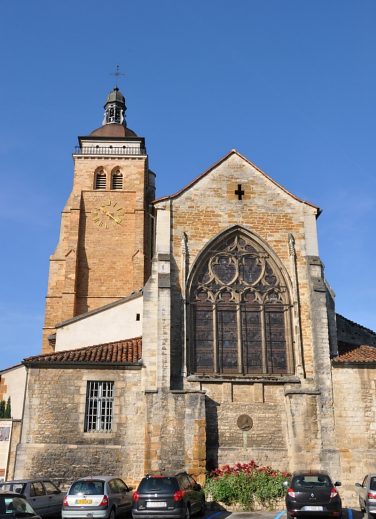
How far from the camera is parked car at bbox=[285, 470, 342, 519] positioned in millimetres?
12938

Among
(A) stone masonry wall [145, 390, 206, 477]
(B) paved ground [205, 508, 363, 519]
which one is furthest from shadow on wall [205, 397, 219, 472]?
(B) paved ground [205, 508, 363, 519]

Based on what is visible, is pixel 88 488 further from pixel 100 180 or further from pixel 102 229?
pixel 100 180

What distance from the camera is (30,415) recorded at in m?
18.0

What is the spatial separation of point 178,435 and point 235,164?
10648 millimetres

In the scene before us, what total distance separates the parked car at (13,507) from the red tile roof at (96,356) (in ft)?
27.2

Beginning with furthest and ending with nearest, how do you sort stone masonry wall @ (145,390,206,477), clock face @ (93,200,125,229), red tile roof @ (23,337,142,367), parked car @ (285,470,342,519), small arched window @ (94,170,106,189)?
small arched window @ (94,170,106,189), clock face @ (93,200,125,229), red tile roof @ (23,337,142,367), stone masonry wall @ (145,390,206,477), parked car @ (285,470,342,519)

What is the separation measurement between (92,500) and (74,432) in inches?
199

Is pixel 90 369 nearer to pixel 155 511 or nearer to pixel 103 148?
pixel 155 511

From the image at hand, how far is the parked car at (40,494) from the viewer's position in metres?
13.7

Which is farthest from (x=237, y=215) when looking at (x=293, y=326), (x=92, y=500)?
(x=92, y=500)

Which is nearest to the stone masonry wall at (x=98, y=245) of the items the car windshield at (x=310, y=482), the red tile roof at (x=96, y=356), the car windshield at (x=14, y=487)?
the red tile roof at (x=96, y=356)

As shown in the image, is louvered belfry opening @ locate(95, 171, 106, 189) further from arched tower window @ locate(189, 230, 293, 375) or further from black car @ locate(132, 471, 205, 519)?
black car @ locate(132, 471, 205, 519)

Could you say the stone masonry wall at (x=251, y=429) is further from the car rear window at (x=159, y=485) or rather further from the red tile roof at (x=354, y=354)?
the car rear window at (x=159, y=485)

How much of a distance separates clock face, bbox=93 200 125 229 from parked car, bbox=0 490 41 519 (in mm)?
29910
